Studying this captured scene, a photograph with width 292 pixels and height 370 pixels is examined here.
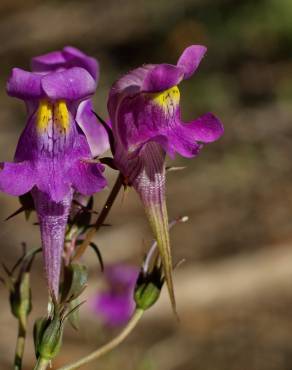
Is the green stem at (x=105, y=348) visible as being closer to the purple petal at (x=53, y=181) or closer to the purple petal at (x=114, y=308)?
the purple petal at (x=53, y=181)

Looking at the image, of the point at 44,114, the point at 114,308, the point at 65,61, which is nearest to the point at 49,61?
the point at 65,61

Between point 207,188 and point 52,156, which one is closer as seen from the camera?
point 52,156

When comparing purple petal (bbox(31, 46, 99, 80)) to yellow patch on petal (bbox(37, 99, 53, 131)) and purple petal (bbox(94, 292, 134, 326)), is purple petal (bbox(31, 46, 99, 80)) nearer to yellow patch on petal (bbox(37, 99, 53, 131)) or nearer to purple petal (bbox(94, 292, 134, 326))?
yellow patch on petal (bbox(37, 99, 53, 131))

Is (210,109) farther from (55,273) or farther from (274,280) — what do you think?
(55,273)

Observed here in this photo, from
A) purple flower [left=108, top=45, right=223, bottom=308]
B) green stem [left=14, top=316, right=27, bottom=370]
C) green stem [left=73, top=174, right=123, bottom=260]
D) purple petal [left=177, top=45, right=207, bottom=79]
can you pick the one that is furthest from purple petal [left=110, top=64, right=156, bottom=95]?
green stem [left=14, top=316, right=27, bottom=370]

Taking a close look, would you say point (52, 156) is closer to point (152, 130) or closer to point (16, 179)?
point (16, 179)

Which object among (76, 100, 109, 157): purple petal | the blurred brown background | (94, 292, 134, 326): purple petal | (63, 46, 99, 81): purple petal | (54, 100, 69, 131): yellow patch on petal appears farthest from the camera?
the blurred brown background
